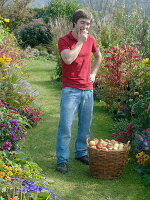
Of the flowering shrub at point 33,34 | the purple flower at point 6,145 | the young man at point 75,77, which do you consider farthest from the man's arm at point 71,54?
the flowering shrub at point 33,34

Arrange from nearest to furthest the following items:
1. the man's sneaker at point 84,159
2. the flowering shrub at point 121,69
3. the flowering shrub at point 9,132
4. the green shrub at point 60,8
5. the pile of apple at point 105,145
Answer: the pile of apple at point 105,145
the flowering shrub at point 9,132
the man's sneaker at point 84,159
the flowering shrub at point 121,69
the green shrub at point 60,8

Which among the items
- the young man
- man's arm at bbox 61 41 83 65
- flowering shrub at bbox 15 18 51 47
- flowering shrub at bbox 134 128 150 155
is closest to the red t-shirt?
the young man

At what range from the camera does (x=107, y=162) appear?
4.94m

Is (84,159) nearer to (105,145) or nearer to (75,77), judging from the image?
(105,145)

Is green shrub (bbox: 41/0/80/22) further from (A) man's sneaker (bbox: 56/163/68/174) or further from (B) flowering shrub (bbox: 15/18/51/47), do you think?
(A) man's sneaker (bbox: 56/163/68/174)

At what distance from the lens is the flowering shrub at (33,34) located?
70.3 ft

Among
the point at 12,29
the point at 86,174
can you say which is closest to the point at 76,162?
the point at 86,174

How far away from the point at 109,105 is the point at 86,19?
13.7ft

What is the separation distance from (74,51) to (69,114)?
0.80 m

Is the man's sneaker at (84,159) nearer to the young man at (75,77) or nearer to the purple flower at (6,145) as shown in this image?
the young man at (75,77)

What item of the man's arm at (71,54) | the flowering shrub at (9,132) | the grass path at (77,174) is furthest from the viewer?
the flowering shrub at (9,132)

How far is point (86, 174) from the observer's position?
5.20 meters

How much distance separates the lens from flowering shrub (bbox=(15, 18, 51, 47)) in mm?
21430

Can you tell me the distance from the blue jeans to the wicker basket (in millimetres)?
361
